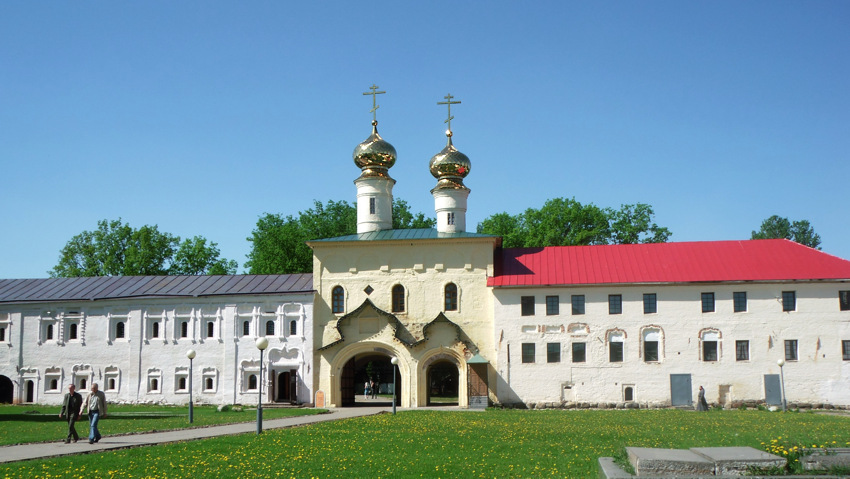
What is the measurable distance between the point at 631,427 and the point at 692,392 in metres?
13.7

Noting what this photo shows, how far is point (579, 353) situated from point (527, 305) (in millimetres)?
3003

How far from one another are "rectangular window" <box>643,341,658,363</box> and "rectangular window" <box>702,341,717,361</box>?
1.93 m

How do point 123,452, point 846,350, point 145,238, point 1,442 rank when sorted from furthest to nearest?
point 145,238 → point 846,350 → point 1,442 → point 123,452

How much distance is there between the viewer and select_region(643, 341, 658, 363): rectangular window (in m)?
34.6

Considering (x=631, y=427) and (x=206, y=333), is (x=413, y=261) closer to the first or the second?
(x=206, y=333)

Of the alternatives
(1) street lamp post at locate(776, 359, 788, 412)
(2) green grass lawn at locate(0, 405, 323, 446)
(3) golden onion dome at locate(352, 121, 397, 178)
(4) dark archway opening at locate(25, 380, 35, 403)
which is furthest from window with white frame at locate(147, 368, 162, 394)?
(1) street lamp post at locate(776, 359, 788, 412)

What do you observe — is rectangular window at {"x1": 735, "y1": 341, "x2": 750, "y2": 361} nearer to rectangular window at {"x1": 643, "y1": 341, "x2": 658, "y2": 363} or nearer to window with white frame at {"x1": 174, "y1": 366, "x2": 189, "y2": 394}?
rectangular window at {"x1": 643, "y1": 341, "x2": 658, "y2": 363}

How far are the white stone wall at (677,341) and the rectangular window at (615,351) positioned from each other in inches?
7.0

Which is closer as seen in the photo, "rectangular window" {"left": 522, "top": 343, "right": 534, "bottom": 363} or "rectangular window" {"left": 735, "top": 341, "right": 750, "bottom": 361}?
"rectangular window" {"left": 735, "top": 341, "right": 750, "bottom": 361}

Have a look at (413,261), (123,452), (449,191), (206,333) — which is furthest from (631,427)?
(206,333)

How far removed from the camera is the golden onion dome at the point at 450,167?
40.4 meters

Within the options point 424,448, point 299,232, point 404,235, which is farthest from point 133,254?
point 424,448

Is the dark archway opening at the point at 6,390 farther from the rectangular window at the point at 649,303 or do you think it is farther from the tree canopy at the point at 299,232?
the rectangular window at the point at 649,303

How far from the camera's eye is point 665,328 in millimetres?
34562
